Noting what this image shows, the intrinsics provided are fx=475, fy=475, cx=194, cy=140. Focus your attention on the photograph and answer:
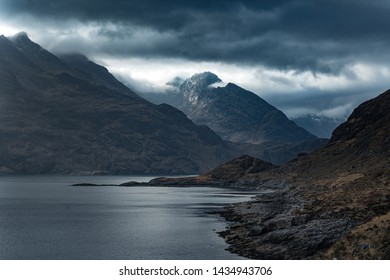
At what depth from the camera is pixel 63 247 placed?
351 feet

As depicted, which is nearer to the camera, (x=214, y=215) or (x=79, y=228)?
(x=79, y=228)

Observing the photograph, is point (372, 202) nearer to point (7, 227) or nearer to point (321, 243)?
point (321, 243)

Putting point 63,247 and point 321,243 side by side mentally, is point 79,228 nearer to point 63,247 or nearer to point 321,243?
point 63,247

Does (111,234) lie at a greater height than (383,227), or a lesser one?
lesser

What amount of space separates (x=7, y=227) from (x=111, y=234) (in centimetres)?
3572

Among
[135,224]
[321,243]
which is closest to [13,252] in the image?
[135,224]

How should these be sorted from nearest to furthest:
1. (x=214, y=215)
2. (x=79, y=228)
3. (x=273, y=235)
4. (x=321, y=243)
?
(x=321, y=243), (x=273, y=235), (x=79, y=228), (x=214, y=215)

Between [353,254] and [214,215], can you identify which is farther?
[214,215]

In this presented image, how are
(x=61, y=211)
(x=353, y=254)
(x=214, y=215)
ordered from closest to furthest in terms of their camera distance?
(x=353, y=254) < (x=214, y=215) < (x=61, y=211)

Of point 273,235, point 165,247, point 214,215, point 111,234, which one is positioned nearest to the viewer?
point 273,235

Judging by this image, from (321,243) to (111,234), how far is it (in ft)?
202

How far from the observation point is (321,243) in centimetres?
8525
